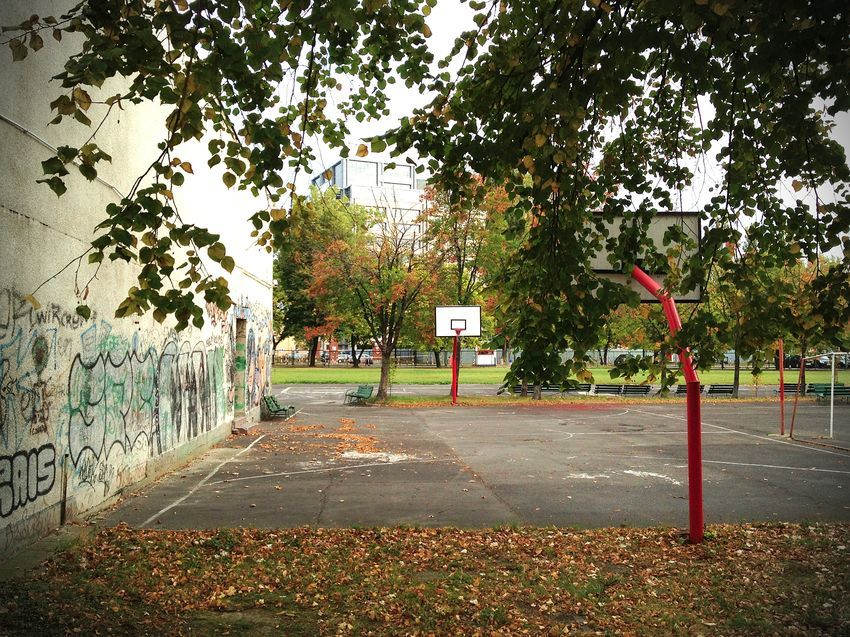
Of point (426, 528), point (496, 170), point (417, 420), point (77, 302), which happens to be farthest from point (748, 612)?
point (417, 420)

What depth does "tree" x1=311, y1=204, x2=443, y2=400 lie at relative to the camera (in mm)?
27203

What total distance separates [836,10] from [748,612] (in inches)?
168

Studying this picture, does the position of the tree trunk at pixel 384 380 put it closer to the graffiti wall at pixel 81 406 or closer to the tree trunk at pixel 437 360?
the graffiti wall at pixel 81 406

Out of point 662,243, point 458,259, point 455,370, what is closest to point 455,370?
point 455,370

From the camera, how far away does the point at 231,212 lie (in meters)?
15.4

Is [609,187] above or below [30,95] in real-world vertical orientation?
below

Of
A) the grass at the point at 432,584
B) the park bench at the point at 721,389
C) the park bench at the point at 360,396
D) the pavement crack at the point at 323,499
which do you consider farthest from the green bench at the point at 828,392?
the pavement crack at the point at 323,499

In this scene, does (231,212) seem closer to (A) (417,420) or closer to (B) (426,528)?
(A) (417,420)

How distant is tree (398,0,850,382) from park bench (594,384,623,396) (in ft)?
93.6

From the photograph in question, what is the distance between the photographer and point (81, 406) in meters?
7.58

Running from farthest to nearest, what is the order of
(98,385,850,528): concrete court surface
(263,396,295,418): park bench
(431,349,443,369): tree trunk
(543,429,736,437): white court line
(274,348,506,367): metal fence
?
(274,348,506,367): metal fence < (431,349,443,369): tree trunk < (263,396,295,418): park bench < (543,429,736,437): white court line < (98,385,850,528): concrete court surface

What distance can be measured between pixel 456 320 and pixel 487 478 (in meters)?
17.6

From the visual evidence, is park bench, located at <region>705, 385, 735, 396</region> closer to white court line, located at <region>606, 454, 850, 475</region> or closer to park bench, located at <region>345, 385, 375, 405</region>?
park bench, located at <region>345, 385, 375, 405</region>

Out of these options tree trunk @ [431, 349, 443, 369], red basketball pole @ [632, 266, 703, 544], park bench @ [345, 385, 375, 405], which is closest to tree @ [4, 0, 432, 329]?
red basketball pole @ [632, 266, 703, 544]
